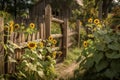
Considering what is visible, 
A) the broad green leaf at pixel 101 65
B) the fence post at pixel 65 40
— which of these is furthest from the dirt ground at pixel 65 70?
the broad green leaf at pixel 101 65

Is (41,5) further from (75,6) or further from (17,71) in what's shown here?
(17,71)

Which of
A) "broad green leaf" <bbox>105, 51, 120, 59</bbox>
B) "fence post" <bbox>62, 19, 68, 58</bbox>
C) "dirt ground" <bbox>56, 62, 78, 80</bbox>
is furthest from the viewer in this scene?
"fence post" <bbox>62, 19, 68, 58</bbox>

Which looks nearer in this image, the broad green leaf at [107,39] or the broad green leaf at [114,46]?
the broad green leaf at [114,46]

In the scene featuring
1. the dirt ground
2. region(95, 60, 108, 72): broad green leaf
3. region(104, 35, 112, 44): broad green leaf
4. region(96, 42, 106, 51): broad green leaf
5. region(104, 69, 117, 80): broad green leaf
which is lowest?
the dirt ground

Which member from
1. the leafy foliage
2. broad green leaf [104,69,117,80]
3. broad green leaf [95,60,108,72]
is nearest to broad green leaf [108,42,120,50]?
the leafy foliage

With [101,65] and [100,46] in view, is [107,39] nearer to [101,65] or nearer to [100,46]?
[100,46]

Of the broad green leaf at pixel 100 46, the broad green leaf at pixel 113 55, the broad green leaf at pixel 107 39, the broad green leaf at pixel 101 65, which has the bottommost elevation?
the broad green leaf at pixel 101 65

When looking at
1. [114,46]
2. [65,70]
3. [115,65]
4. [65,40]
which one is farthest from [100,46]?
[65,40]

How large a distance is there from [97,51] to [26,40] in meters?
1.57

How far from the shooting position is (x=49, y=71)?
6.20 meters

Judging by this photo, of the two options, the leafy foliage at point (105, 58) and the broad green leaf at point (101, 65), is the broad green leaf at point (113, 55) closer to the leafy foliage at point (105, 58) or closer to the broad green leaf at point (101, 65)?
the leafy foliage at point (105, 58)

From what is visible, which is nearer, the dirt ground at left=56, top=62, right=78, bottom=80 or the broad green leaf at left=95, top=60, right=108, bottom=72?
the broad green leaf at left=95, top=60, right=108, bottom=72

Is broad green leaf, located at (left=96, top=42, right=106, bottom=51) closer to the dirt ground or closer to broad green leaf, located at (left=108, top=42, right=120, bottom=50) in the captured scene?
broad green leaf, located at (left=108, top=42, right=120, bottom=50)

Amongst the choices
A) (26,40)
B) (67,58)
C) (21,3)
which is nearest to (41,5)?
(21,3)
